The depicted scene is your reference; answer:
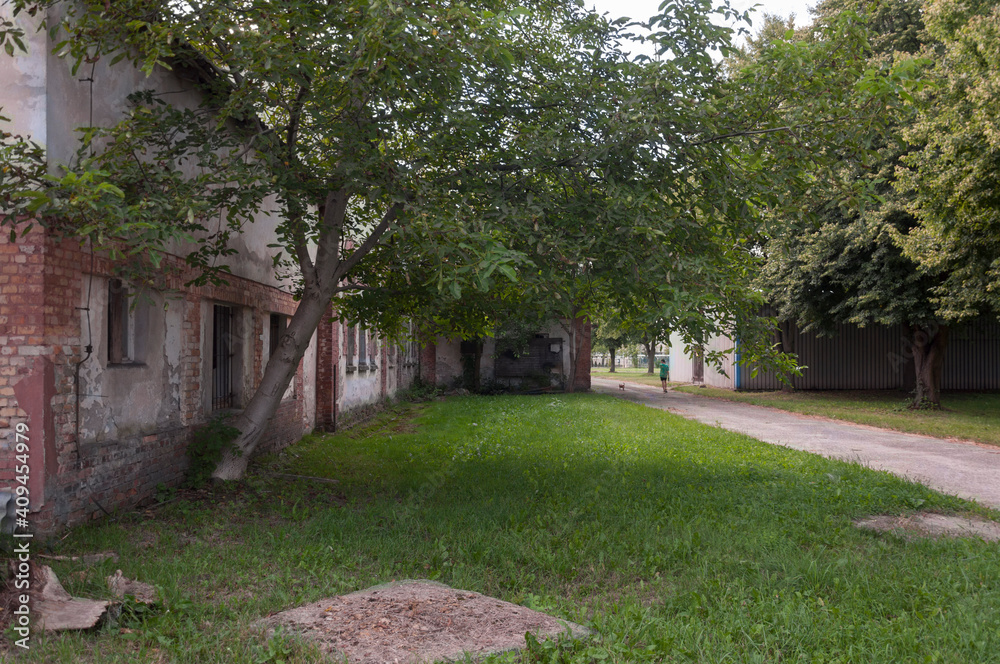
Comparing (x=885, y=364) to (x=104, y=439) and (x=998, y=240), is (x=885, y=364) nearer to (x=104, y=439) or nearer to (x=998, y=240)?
(x=998, y=240)

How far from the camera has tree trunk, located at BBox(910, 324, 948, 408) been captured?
1981 centimetres

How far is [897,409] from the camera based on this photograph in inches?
765

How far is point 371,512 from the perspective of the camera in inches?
276

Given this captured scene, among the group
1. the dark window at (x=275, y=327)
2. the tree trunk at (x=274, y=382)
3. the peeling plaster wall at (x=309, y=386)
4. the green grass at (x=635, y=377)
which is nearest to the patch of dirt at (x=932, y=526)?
the tree trunk at (x=274, y=382)

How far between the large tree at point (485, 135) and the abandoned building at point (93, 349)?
1.00 ft

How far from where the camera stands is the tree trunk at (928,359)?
1981 cm

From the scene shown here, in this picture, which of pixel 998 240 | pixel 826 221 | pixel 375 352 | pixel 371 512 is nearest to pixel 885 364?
pixel 826 221

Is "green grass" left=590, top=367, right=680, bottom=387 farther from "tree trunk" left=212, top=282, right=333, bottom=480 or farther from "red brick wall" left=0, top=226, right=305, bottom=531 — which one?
"red brick wall" left=0, top=226, right=305, bottom=531

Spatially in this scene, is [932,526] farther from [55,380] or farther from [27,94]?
[27,94]

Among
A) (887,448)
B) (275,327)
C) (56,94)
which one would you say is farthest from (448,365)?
(56,94)

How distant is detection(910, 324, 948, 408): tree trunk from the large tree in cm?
1523

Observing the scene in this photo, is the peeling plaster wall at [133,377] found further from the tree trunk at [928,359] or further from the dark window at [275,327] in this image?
the tree trunk at [928,359]

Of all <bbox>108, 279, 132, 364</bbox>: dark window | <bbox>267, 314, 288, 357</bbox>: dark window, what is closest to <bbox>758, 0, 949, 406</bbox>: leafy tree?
<bbox>267, 314, 288, 357</bbox>: dark window

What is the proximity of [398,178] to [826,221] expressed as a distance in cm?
1759
